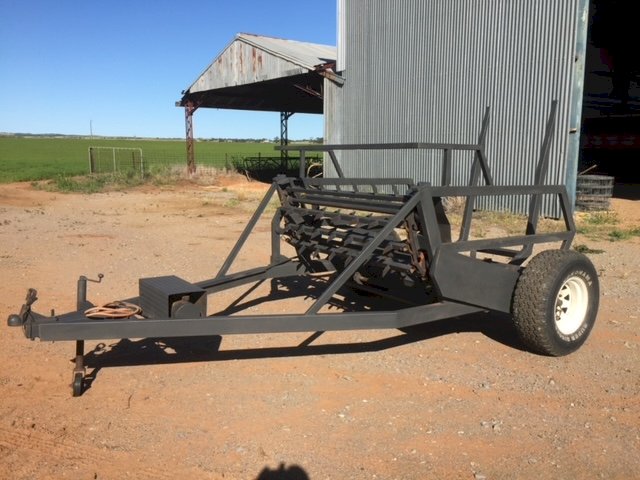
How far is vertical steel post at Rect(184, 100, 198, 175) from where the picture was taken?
26.9 meters

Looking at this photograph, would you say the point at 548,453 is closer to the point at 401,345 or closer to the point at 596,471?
the point at 596,471

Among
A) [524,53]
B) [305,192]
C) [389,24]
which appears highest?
[389,24]

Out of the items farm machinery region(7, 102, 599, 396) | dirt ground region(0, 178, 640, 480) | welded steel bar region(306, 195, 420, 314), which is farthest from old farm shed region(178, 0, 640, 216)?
welded steel bar region(306, 195, 420, 314)

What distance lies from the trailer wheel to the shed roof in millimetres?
15674

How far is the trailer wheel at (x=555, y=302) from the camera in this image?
442cm

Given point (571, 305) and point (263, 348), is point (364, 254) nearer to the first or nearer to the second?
point (263, 348)

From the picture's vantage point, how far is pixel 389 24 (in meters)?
17.0

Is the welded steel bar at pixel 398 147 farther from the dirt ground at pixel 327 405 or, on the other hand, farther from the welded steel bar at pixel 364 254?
the dirt ground at pixel 327 405

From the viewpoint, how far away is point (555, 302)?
452 cm

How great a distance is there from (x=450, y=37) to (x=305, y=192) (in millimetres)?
11332

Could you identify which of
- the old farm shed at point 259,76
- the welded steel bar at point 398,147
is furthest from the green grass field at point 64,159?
the welded steel bar at point 398,147

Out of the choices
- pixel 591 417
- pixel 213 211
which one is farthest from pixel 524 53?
pixel 591 417

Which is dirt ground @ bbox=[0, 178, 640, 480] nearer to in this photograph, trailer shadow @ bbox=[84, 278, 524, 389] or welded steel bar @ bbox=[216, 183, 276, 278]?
trailer shadow @ bbox=[84, 278, 524, 389]

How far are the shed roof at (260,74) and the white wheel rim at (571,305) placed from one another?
15667 millimetres
